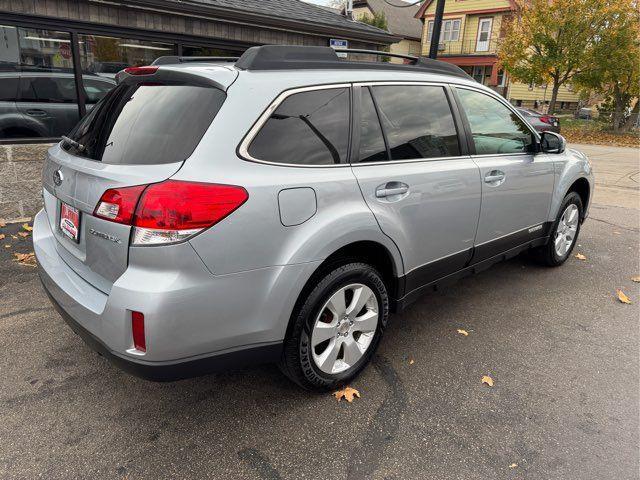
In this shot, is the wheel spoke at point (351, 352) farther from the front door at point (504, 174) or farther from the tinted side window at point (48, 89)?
the tinted side window at point (48, 89)

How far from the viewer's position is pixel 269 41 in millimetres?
7941

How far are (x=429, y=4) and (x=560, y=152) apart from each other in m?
37.0

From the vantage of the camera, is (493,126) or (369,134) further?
(493,126)

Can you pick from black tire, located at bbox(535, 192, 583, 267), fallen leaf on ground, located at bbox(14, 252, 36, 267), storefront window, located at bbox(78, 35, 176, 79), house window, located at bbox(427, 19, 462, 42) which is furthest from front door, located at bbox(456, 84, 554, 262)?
house window, located at bbox(427, 19, 462, 42)

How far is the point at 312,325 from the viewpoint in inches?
97.7

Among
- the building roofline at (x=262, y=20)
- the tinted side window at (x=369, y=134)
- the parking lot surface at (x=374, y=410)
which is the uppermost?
the building roofline at (x=262, y=20)

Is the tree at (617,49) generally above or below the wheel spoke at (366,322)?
above

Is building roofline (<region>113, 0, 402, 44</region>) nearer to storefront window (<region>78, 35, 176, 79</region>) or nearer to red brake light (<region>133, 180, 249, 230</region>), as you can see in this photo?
storefront window (<region>78, 35, 176, 79</region>)

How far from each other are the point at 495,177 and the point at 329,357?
1850 mm

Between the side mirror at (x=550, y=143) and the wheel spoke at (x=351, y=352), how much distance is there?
8.32 feet

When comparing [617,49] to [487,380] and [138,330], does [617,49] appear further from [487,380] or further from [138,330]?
[138,330]

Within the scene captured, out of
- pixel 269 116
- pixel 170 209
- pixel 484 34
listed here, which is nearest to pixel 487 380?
pixel 269 116

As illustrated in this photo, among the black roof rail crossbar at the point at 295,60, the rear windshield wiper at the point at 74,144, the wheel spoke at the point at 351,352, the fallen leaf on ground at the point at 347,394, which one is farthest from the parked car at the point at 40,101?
the fallen leaf on ground at the point at 347,394

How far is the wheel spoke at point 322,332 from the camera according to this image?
2.52 metres
